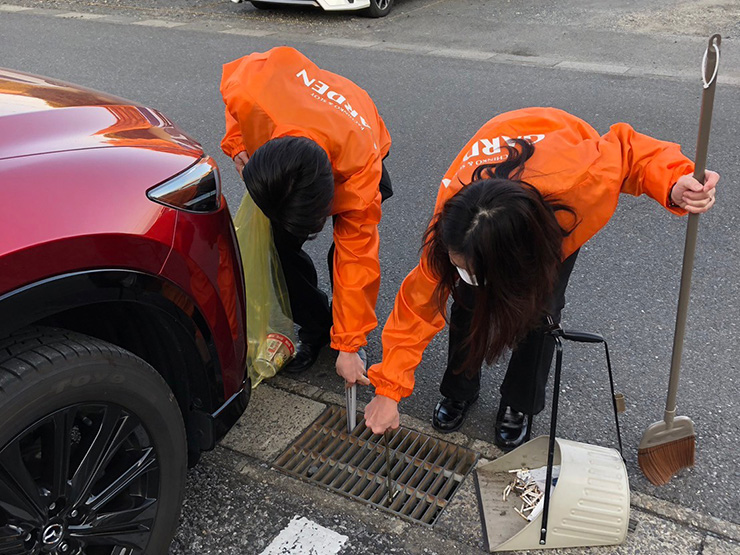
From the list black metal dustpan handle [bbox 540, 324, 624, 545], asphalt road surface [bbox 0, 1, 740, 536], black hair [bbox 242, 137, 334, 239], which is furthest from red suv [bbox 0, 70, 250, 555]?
asphalt road surface [bbox 0, 1, 740, 536]

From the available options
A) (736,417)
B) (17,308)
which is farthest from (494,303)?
(736,417)

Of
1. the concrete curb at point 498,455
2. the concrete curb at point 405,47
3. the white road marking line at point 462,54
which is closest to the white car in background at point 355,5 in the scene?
the concrete curb at point 405,47

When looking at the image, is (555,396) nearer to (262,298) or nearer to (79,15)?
(262,298)

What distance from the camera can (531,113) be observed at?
218cm

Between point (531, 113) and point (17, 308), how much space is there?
148cm

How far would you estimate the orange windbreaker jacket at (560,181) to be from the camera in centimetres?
191

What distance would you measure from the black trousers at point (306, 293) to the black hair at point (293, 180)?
0.65 meters

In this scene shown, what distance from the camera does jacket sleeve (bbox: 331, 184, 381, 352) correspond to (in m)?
2.26

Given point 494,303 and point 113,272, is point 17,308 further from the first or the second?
point 494,303

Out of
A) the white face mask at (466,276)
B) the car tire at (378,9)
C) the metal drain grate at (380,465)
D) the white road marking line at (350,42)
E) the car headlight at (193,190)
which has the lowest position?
the metal drain grate at (380,465)

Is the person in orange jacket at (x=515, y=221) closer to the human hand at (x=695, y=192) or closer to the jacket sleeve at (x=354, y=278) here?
the human hand at (x=695, y=192)

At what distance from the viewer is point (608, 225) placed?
3891 mm

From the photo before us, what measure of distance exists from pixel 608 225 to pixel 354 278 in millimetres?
2097

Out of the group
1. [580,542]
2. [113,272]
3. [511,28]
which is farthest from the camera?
[511,28]
